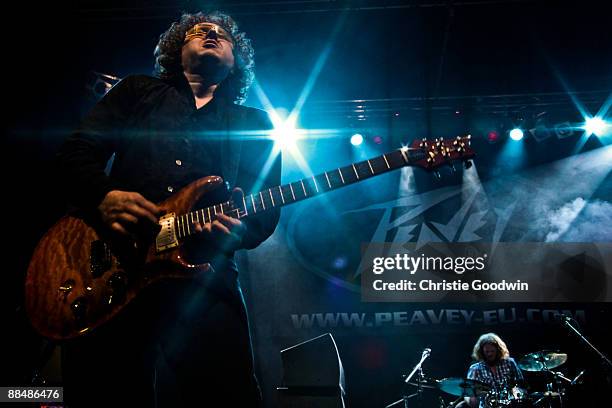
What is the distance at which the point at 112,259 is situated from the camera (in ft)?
6.31

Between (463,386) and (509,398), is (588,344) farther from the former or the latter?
(463,386)

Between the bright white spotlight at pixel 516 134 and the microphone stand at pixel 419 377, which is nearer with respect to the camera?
the microphone stand at pixel 419 377

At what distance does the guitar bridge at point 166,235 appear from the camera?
1861 mm

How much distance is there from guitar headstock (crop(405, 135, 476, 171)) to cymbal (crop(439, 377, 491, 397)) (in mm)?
5021

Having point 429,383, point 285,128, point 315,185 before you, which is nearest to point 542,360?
point 429,383

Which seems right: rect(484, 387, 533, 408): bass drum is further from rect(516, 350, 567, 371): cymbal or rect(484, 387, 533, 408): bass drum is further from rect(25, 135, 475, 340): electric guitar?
rect(25, 135, 475, 340): electric guitar

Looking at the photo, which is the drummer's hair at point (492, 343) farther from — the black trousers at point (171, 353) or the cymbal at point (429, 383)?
the black trousers at point (171, 353)

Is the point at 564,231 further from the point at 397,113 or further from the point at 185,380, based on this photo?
the point at 185,380

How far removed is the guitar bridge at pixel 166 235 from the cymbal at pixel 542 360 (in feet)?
20.4

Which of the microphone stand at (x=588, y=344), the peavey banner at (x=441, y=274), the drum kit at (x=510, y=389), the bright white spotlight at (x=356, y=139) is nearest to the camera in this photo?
the microphone stand at (x=588, y=344)

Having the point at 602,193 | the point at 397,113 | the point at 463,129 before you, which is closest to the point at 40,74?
the point at 397,113

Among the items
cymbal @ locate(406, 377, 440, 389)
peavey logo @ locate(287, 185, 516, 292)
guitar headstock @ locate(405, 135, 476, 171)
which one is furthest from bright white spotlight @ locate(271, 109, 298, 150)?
guitar headstock @ locate(405, 135, 476, 171)

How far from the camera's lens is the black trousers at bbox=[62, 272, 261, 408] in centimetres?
172

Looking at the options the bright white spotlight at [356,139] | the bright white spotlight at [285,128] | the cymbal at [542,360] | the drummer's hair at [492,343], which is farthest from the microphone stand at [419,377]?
the bright white spotlight at [285,128]
